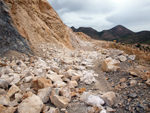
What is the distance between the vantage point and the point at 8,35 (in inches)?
163

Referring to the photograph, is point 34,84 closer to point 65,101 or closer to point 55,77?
point 55,77

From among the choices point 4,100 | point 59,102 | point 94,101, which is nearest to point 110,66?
point 94,101

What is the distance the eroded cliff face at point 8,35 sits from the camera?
3.99 metres

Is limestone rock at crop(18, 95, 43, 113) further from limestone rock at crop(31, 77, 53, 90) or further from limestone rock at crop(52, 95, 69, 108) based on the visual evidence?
limestone rock at crop(31, 77, 53, 90)

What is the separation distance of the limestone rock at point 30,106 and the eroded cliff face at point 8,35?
2941mm

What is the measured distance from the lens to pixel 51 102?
7.55 feet

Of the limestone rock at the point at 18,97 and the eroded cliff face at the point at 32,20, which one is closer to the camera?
the limestone rock at the point at 18,97

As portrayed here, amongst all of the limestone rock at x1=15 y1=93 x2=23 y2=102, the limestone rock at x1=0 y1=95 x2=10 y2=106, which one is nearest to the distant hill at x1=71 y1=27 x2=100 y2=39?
the limestone rock at x1=15 y1=93 x2=23 y2=102

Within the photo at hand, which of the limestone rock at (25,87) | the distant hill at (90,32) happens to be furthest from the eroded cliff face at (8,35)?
the distant hill at (90,32)

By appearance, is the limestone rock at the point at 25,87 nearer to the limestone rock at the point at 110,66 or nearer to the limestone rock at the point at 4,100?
the limestone rock at the point at 4,100

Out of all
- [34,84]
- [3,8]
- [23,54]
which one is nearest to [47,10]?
[3,8]

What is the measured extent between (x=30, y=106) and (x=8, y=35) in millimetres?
3505

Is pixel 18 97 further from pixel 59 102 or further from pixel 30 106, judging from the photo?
pixel 59 102

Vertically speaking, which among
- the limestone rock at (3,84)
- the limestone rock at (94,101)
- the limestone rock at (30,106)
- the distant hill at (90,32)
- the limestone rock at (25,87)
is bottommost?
the limestone rock at (94,101)
